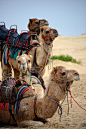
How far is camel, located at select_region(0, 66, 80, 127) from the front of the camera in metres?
4.10

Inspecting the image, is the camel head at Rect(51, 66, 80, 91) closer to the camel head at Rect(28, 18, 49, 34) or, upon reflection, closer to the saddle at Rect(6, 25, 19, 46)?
the saddle at Rect(6, 25, 19, 46)

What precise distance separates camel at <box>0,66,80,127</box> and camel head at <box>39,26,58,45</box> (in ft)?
8.70

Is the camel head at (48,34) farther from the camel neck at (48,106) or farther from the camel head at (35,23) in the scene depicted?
the camel neck at (48,106)

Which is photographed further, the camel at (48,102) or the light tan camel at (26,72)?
the light tan camel at (26,72)

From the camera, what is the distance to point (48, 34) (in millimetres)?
6730

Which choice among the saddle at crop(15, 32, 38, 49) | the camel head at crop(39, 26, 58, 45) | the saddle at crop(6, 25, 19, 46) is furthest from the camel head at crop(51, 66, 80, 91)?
the saddle at crop(6, 25, 19, 46)

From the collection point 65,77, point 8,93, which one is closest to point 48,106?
point 65,77

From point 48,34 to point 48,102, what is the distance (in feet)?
10.1

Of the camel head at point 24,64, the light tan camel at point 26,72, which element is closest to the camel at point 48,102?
the light tan camel at point 26,72

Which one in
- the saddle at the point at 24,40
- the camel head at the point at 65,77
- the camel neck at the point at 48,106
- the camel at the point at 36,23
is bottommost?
the camel neck at the point at 48,106

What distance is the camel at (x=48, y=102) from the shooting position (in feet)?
13.4

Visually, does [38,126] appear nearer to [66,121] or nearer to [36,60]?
[66,121]

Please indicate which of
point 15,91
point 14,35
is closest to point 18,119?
point 15,91

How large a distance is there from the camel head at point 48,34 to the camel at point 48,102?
265 centimetres
